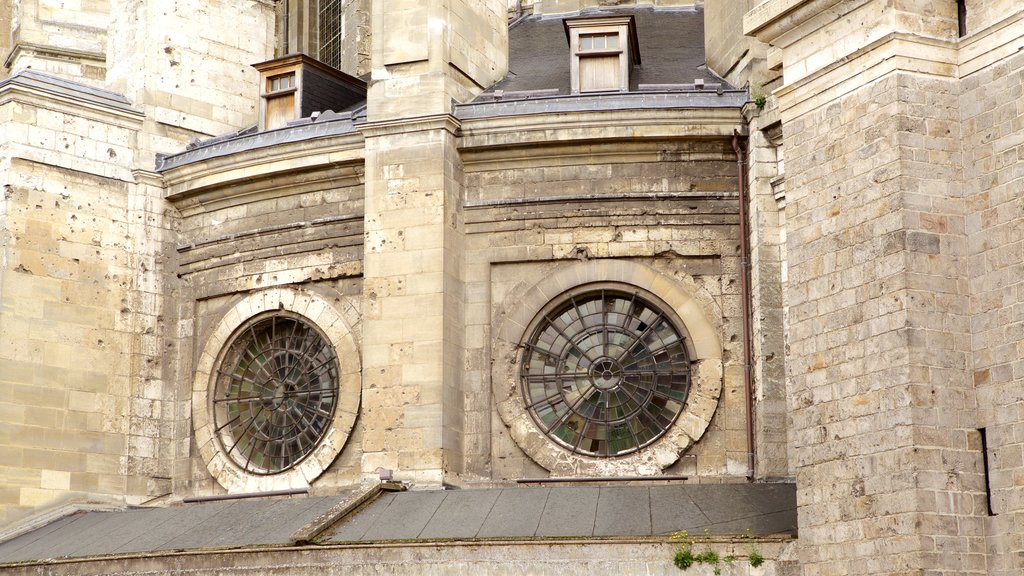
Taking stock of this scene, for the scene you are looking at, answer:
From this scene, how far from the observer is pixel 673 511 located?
18.5 meters

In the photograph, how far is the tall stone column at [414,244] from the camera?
20.8m

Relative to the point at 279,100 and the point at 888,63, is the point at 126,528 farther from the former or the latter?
the point at 888,63

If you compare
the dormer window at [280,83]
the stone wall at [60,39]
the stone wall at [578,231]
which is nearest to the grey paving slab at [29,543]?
the stone wall at [578,231]

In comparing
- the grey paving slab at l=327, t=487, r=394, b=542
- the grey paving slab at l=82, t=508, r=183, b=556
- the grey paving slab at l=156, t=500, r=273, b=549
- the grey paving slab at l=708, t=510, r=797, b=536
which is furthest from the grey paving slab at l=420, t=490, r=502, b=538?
the grey paving slab at l=82, t=508, r=183, b=556

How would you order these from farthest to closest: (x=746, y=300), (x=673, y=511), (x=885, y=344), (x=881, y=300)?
(x=746, y=300) < (x=673, y=511) < (x=881, y=300) < (x=885, y=344)

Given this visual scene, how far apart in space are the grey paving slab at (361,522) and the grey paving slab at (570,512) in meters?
2.04

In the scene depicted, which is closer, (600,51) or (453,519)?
(453,519)

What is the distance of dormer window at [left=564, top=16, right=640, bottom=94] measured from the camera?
23.0 m

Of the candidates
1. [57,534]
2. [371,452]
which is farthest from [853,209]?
[57,534]

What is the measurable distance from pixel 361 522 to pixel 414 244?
4027 mm

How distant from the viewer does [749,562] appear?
16.7 metres

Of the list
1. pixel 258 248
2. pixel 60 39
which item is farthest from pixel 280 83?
pixel 60 39

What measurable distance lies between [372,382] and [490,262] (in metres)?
2.39

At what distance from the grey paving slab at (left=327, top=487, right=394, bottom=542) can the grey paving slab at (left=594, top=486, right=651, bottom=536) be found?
8.75 ft
